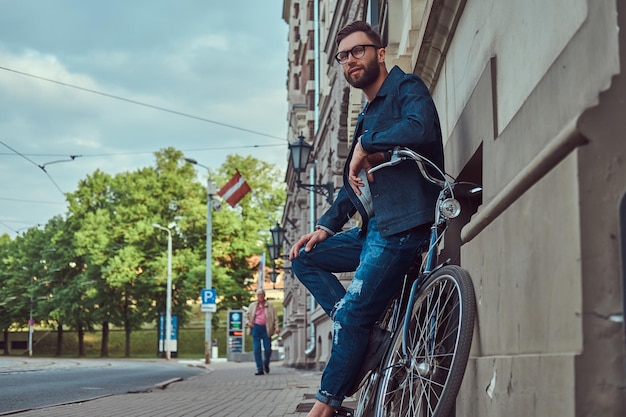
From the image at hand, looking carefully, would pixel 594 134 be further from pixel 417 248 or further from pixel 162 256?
pixel 162 256

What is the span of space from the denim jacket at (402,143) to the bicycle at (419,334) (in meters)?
0.06

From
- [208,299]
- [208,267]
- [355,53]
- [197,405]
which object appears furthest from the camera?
[208,267]

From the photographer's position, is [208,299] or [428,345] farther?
[208,299]

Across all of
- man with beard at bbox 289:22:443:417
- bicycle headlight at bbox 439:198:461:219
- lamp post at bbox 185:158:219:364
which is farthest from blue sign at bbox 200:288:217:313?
bicycle headlight at bbox 439:198:461:219

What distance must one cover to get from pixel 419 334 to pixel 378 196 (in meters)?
0.64

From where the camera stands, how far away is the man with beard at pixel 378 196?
3.93 m

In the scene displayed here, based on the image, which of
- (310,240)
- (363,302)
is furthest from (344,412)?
(310,240)

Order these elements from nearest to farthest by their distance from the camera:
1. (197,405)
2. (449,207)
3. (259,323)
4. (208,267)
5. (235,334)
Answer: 1. (449,207)
2. (197,405)
3. (259,323)
4. (208,267)
5. (235,334)

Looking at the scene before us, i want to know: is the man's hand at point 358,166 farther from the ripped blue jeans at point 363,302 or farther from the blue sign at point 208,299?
the blue sign at point 208,299

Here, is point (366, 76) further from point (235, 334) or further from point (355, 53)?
point (235, 334)

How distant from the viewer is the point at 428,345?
370cm

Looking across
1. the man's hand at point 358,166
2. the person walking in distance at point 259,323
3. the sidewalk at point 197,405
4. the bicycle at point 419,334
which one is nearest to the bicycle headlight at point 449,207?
the bicycle at point 419,334

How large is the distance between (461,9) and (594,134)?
3.10m

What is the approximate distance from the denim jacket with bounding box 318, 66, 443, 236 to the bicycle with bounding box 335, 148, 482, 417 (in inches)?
2.4
